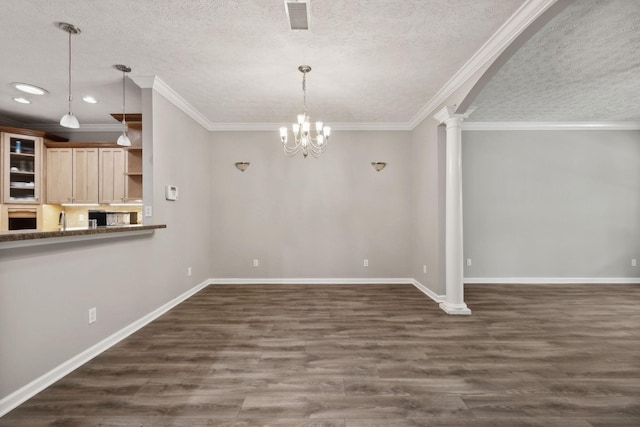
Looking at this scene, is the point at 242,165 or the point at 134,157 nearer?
the point at 134,157

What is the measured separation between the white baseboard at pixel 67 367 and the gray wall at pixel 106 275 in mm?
42

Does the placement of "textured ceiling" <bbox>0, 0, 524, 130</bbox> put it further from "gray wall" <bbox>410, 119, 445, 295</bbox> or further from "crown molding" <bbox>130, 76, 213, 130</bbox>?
"gray wall" <bbox>410, 119, 445, 295</bbox>

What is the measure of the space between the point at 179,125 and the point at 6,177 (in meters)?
3.11

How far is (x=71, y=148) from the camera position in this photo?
199 inches

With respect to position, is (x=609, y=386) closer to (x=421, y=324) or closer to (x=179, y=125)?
(x=421, y=324)

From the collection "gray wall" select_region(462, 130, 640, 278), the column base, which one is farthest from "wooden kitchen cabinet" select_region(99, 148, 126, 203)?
"gray wall" select_region(462, 130, 640, 278)

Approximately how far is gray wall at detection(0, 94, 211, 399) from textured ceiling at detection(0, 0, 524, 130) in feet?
2.58

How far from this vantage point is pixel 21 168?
4.88m

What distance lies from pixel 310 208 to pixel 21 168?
5.02m

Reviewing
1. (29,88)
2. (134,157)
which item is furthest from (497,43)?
(29,88)

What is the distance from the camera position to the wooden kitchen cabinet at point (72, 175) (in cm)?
501

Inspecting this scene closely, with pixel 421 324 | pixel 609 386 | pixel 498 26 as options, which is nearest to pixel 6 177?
pixel 421 324

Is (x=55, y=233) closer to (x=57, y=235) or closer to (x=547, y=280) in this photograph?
(x=57, y=235)

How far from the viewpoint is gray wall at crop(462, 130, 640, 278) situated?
542 centimetres
